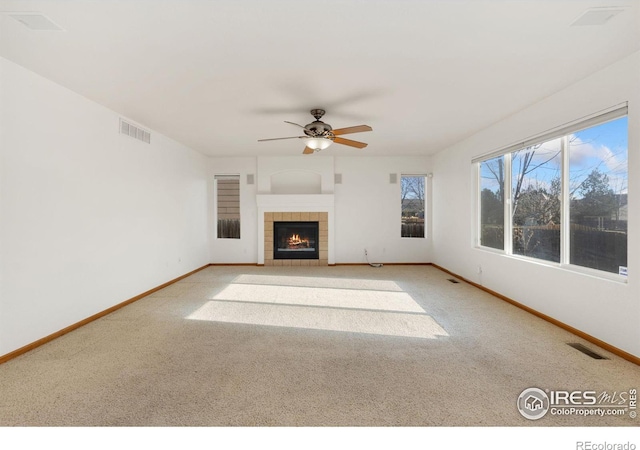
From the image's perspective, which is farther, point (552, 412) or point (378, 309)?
point (378, 309)

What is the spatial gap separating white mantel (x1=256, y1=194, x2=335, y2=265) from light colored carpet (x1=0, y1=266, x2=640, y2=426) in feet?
10.1

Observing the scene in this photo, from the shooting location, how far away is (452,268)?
5910 mm

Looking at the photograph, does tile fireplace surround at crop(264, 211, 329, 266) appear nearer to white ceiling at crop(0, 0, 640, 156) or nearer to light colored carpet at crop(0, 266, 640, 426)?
light colored carpet at crop(0, 266, 640, 426)

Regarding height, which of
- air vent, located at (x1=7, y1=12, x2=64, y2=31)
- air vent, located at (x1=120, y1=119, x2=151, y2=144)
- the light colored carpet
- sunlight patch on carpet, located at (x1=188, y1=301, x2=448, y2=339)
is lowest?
the light colored carpet

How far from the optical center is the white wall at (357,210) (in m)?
7.06

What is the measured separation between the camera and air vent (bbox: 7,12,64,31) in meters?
1.94

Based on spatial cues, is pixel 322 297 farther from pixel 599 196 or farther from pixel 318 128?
pixel 599 196

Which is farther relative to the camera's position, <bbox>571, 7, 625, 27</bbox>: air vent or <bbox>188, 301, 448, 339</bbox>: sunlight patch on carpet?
<bbox>188, 301, 448, 339</bbox>: sunlight patch on carpet

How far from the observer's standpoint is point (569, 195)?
128 inches

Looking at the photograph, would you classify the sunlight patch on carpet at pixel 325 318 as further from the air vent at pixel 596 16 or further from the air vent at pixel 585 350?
the air vent at pixel 596 16

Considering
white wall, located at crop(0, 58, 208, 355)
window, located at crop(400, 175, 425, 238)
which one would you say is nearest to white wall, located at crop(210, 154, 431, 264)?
window, located at crop(400, 175, 425, 238)
